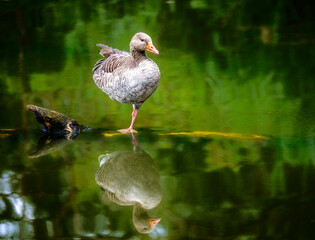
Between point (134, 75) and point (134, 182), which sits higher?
point (134, 75)

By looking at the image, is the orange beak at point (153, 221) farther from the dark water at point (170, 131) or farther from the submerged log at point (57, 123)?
the submerged log at point (57, 123)

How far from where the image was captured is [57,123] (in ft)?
19.8

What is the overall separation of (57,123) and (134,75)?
101 cm

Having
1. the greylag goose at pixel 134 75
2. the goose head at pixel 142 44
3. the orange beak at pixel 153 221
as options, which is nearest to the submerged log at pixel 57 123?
the greylag goose at pixel 134 75

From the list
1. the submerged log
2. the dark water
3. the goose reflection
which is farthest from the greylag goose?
the goose reflection

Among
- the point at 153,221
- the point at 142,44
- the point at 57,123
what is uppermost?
the point at 142,44

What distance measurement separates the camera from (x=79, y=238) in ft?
12.5

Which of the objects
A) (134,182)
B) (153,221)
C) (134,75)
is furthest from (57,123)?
(153,221)

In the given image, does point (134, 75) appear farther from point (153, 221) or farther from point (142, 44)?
point (153, 221)

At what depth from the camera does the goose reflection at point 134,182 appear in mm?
4195

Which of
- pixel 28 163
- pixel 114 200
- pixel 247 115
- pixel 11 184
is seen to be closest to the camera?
pixel 114 200

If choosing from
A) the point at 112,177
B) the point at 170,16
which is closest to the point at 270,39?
the point at 170,16

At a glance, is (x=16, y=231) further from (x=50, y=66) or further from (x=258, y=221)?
(x=50, y=66)

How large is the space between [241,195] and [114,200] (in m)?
1.05
